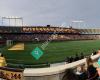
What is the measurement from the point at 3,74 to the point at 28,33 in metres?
72.4

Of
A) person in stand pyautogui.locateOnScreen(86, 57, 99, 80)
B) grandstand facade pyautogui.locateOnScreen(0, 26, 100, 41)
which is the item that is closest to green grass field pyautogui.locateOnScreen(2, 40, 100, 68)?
person in stand pyautogui.locateOnScreen(86, 57, 99, 80)

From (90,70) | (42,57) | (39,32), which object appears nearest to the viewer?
(90,70)

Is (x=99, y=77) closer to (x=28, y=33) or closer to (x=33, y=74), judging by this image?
(x=33, y=74)

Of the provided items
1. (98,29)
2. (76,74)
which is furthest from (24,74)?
(98,29)

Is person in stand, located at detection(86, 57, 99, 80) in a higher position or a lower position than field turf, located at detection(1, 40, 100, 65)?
higher

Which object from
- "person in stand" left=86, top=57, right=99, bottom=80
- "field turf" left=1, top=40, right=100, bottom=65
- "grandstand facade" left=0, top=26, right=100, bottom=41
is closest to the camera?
"person in stand" left=86, top=57, right=99, bottom=80

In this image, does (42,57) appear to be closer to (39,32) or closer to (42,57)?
(42,57)

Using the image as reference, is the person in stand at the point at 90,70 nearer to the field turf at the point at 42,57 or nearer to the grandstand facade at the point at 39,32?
the field turf at the point at 42,57

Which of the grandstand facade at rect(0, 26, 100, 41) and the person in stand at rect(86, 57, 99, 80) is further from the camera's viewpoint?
the grandstand facade at rect(0, 26, 100, 41)

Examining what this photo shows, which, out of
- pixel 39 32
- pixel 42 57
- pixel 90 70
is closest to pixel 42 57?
pixel 42 57

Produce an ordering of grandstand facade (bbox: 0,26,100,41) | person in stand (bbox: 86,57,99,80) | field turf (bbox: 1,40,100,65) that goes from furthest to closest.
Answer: grandstand facade (bbox: 0,26,100,41) → field turf (bbox: 1,40,100,65) → person in stand (bbox: 86,57,99,80)

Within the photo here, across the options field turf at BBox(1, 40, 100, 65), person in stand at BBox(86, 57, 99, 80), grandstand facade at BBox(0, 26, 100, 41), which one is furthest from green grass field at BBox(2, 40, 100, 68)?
grandstand facade at BBox(0, 26, 100, 41)

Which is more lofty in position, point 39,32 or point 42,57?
point 39,32

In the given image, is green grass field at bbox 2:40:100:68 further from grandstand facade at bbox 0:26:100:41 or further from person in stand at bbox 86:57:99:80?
grandstand facade at bbox 0:26:100:41
